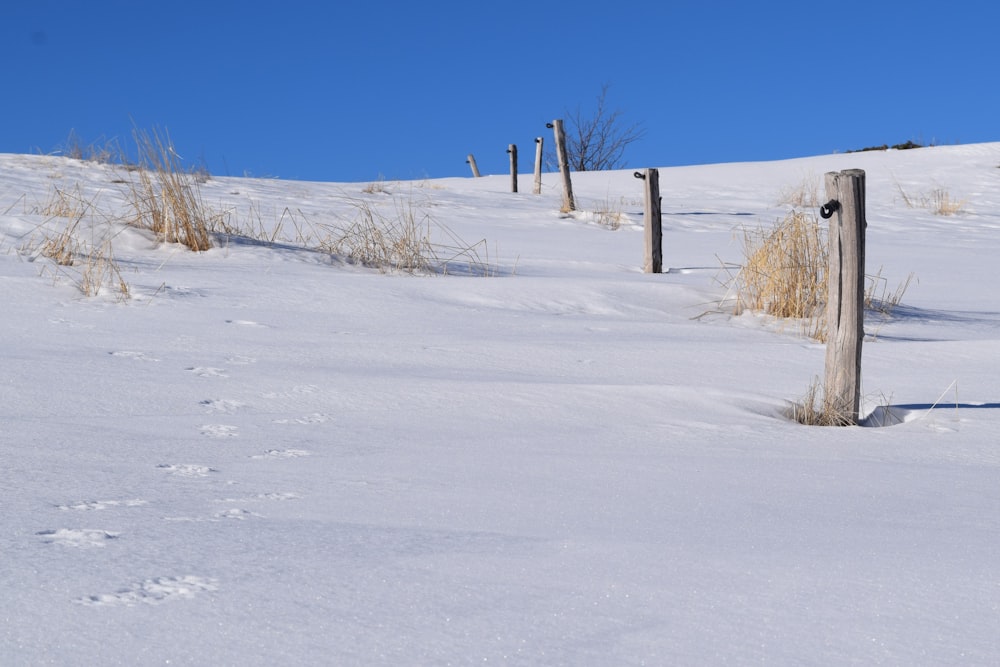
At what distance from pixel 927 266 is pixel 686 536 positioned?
721 centimetres

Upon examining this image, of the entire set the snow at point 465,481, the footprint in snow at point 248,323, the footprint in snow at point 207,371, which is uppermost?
the footprint in snow at point 248,323

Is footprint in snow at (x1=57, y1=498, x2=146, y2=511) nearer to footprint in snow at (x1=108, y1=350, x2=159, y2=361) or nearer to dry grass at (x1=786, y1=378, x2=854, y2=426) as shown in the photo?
footprint in snow at (x1=108, y1=350, x2=159, y2=361)

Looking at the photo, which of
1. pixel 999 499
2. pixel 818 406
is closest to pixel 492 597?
pixel 999 499

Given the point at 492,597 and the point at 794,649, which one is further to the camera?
the point at 492,597

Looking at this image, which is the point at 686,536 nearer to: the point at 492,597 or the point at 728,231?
the point at 492,597

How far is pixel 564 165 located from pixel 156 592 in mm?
11825

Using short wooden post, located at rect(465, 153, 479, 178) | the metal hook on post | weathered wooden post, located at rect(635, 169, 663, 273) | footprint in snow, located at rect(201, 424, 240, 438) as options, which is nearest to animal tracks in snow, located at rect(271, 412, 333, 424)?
footprint in snow, located at rect(201, 424, 240, 438)

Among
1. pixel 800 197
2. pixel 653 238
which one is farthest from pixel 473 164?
pixel 653 238

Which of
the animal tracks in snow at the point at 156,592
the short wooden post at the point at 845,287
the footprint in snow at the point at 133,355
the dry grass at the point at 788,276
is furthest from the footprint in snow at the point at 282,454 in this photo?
the dry grass at the point at 788,276

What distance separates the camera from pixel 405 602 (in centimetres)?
128

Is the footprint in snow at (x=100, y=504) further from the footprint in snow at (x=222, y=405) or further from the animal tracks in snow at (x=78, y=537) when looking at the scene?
the footprint in snow at (x=222, y=405)

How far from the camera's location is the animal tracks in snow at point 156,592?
4.01 ft

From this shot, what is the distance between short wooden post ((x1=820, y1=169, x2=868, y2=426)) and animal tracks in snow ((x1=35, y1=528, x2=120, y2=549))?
2.29 meters

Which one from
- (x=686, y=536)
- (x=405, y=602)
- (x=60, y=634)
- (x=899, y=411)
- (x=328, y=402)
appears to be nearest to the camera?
(x=60, y=634)
